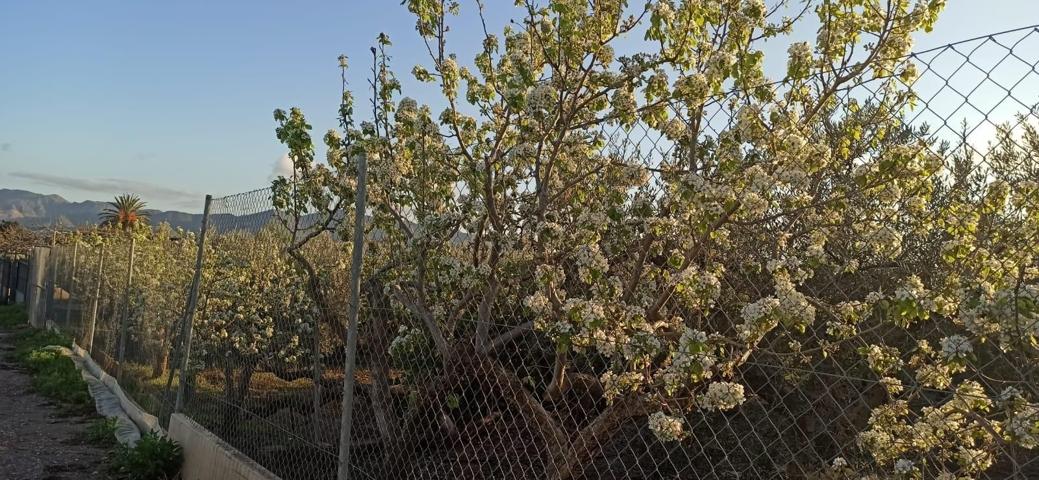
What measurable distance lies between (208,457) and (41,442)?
3.41 m

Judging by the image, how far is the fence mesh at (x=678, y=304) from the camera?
2.49m

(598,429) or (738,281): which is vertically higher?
(738,281)

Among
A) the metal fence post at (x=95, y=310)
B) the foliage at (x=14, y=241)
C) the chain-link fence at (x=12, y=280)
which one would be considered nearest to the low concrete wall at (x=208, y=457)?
the metal fence post at (x=95, y=310)

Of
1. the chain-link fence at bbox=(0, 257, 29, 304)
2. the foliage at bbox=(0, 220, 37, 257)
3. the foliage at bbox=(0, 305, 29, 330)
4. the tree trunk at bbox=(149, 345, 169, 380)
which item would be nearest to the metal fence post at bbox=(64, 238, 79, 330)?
the foliage at bbox=(0, 305, 29, 330)

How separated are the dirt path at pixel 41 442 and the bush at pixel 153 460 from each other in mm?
746

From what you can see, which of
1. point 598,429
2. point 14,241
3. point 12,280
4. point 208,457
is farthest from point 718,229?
point 14,241

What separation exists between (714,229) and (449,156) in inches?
86.5

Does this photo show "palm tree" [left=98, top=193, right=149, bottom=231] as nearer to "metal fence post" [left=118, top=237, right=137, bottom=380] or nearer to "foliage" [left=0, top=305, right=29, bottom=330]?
"foliage" [left=0, top=305, right=29, bottom=330]

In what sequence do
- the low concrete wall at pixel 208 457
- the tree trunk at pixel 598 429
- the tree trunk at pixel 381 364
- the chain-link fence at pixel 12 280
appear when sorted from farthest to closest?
1. the chain-link fence at pixel 12 280
2. the tree trunk at pixel 381 364
3. the low concrete wall at pixel 208 457
4. the tree trunk at pixel 598 429

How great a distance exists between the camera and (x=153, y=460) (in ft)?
19.5

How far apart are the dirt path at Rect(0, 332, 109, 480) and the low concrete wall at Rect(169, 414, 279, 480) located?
99 centimetres

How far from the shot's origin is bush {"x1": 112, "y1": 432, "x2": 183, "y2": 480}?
5.88 meters

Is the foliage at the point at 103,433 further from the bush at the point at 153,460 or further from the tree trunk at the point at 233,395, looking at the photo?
the tree trunk at the point at 233,395

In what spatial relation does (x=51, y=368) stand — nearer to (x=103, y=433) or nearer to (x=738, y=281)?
(x=103, y=433)
